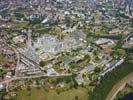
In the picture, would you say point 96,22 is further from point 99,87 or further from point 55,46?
point 99,87

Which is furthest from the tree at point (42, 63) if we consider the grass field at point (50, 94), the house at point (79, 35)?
the house at point (79, 35)

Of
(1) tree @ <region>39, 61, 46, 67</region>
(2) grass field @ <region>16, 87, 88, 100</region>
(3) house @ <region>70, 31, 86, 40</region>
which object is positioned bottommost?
(2) grass field @ <region>16, 87, 88, 100</region>

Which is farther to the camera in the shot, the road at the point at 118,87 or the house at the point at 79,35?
the house at the point at 79,35

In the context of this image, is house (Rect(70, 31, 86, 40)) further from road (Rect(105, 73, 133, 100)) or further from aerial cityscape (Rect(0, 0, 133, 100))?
road (Rect(105, 73, 133, 100))

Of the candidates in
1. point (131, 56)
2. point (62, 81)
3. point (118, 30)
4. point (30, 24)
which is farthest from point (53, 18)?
point (62, 81)

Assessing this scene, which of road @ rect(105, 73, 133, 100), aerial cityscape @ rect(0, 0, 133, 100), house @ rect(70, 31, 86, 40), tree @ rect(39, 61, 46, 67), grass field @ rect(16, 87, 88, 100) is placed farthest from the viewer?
house @ rect(70, 31, 86, 40)

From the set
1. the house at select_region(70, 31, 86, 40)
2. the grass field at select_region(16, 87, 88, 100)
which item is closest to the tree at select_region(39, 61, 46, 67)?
the grass field at select_region(16, 87, 88, 100)

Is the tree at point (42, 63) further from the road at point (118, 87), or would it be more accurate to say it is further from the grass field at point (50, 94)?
the road at point (118, 87)
